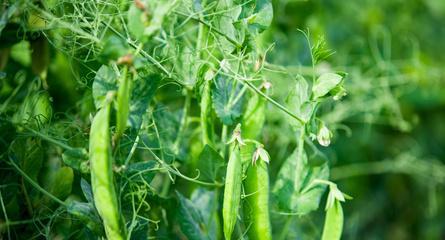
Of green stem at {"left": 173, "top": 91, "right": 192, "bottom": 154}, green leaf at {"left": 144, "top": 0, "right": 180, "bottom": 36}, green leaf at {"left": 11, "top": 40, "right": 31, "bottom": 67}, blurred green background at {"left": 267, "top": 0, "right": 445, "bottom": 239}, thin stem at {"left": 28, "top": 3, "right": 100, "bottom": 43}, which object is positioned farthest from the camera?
blurred green background at {"left": 267, "top": 0, "right": 445, "bottom": 239}

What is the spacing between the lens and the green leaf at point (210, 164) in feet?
2.28

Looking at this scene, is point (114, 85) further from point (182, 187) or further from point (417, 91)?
point (417, 91)

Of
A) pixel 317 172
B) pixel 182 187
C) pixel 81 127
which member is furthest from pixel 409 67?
pixel 81 127

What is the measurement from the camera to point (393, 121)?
135 cm

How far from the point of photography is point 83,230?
68cm

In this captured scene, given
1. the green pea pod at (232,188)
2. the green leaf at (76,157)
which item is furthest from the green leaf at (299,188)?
the green leaf at (76,157)

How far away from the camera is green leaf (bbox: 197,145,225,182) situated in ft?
2.28

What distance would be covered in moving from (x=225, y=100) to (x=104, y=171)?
19 cm

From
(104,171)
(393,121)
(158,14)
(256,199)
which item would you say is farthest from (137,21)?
(393,121)

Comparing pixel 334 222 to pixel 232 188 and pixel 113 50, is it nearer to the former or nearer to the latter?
pixel 232 188

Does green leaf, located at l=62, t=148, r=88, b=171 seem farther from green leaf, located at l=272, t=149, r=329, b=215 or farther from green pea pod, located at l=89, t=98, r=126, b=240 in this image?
green leaf, located at l=272, t=149, r=329, b=215

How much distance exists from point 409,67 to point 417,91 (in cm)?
15

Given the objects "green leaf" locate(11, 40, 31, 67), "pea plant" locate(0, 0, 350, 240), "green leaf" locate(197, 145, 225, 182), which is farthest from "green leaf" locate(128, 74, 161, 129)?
"green leaf" locate(11, 40, 31, 67)

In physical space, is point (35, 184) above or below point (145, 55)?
below
